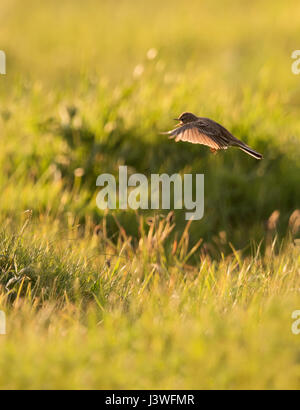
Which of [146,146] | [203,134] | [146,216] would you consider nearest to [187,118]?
[203,134]

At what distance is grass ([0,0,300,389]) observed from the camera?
106 inches

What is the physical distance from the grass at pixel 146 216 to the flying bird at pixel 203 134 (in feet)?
2.26

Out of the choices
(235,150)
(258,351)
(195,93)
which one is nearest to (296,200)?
(235,150)

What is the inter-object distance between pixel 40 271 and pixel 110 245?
1.20 metres

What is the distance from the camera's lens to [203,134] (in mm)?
3418

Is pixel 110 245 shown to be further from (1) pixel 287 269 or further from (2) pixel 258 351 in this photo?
(2) pixel 258 351

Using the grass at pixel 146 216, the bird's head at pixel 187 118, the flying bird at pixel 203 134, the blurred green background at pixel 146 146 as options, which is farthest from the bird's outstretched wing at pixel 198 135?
the blurred green background at pixel 146 146

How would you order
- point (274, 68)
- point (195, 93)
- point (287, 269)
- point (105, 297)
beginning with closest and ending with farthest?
point (105, 297) < point (287, 269) < point (195, 93) < point (274, 68)

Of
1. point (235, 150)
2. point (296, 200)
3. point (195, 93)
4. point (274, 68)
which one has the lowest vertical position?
point (296, 200)

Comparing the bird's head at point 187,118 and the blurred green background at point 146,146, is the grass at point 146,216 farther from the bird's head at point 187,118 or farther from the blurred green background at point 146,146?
the bird's head at point 187,118

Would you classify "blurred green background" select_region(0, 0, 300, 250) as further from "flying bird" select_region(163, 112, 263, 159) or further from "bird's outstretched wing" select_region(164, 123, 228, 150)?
"bird's outstretched wing" select_region(164, 123, 228, 150)

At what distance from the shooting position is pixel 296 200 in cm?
576

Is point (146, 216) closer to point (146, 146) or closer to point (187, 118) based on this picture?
point (146, 146)

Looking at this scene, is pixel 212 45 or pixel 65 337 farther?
pixel 212 45
